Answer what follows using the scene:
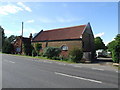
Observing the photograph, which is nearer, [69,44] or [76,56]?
[76,56]

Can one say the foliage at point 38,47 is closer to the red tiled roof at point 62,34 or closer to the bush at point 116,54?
the red tiled roof at point 62,34

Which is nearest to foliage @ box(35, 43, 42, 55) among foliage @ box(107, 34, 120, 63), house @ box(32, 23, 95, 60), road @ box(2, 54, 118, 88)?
house @ box(32, 23, 95, 60)

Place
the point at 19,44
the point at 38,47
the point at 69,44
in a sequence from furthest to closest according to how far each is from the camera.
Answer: the point at 19,44 < the point at 38,47 < the point at 69,44

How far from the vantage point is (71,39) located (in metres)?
32.8

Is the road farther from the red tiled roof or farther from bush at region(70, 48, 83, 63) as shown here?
the red tiled roof

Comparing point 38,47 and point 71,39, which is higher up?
point 71,39

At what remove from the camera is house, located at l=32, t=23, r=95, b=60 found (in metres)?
31.8

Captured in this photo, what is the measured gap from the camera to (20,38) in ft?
161

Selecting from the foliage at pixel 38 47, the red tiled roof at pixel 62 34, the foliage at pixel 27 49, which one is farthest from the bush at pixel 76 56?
the foliage at pixel 27 49

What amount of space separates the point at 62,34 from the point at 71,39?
5019 millimetres

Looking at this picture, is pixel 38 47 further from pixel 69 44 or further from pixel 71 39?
pixel 71 39

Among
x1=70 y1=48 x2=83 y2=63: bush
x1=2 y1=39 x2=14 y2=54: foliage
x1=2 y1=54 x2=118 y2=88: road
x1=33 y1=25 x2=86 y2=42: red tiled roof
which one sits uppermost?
x1=33 y1=25 x2=86 y2=42: red tiled roof

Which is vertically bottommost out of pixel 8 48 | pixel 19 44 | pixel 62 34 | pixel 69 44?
pixel 8 48

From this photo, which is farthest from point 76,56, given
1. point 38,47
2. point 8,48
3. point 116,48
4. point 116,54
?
point 8,48
